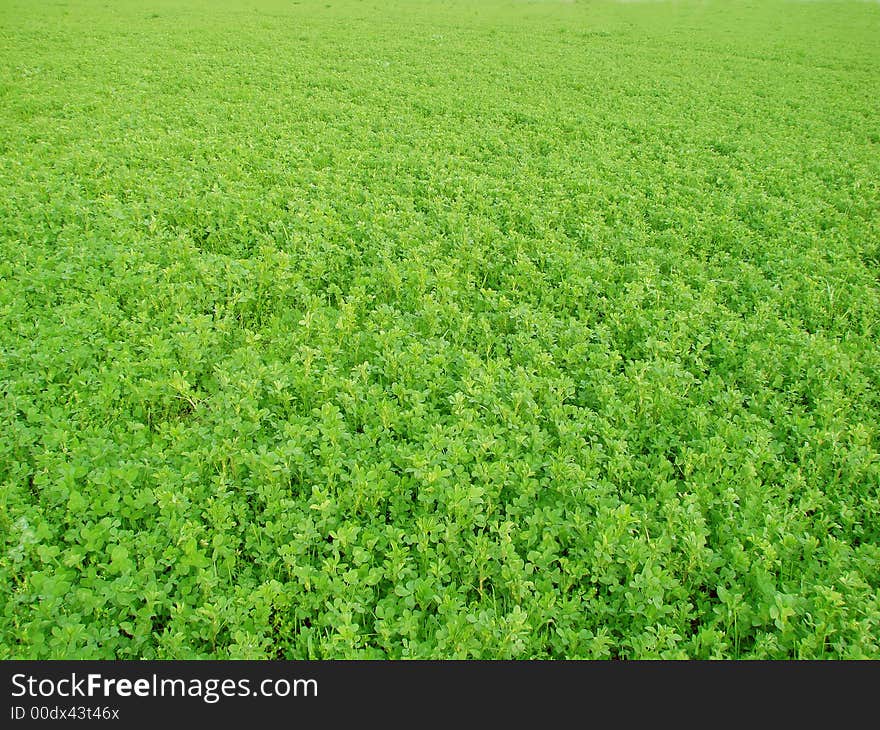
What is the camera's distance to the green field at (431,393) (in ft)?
13.1

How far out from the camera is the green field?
4.00 metres

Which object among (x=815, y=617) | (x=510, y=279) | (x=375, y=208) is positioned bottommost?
(x=815, y=617)

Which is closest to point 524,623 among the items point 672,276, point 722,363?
point 722,363

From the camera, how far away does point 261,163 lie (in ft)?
38.9

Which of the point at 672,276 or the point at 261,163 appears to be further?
the point at 261,163

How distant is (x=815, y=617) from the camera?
154 inches

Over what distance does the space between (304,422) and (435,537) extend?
5.90 ft

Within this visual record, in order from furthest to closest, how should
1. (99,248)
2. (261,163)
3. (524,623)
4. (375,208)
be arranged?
(261,163) → (375,208) → (99,248) → (524,623)

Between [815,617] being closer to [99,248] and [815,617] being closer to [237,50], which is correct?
[99,248]

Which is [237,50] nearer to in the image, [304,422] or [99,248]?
[99,248]

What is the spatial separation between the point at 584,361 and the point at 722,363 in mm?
1637

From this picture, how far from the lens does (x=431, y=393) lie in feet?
19.6

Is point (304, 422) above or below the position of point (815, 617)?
above

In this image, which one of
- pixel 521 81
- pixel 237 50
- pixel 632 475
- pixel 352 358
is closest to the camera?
pixel 632 475
